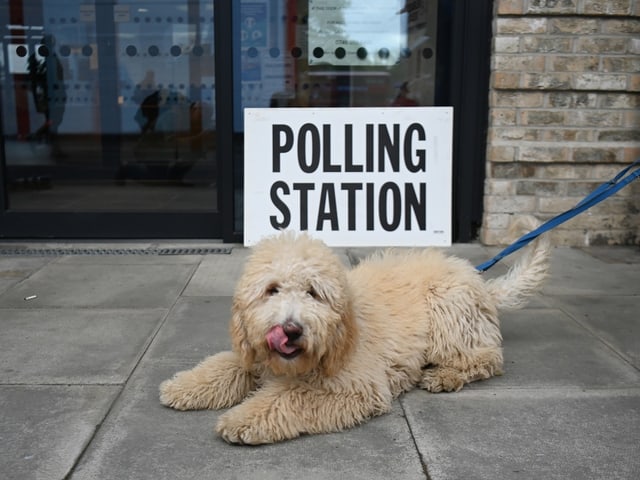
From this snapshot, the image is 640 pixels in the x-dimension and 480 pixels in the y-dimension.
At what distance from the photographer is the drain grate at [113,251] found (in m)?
6.29

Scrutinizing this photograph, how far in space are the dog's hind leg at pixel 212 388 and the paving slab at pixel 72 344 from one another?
1.55 feet

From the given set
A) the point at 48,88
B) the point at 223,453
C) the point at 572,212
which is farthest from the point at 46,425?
the point at 48,88

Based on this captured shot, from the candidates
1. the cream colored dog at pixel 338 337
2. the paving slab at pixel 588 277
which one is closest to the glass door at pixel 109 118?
the paving slab at pixel 588 277

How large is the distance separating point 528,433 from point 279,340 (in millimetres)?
1184

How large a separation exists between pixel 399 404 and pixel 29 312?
2.69m

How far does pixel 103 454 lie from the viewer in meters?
2.72

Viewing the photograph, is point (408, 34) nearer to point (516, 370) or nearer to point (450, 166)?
point (450, 166)

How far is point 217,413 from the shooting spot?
3080mm

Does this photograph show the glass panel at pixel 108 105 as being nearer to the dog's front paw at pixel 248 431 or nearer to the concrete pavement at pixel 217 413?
the concrete pavement at pixel 217 413

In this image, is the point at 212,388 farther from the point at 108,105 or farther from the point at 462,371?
the point at 108,105

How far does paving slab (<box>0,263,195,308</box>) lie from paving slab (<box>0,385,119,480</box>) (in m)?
1.45

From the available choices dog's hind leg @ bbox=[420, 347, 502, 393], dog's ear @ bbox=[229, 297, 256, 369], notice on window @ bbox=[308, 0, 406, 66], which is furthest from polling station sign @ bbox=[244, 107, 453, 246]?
dog's ear @ bbox=[229, 297, 256, 369]

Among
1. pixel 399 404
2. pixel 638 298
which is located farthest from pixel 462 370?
pixel 638 298

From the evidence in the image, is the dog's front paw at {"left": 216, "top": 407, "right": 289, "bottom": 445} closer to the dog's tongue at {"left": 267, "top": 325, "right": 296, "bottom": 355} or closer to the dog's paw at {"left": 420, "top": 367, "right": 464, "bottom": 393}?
the dog's tongue at {"left": 267, "top": 325, "right": 296, "bottom": 355}
